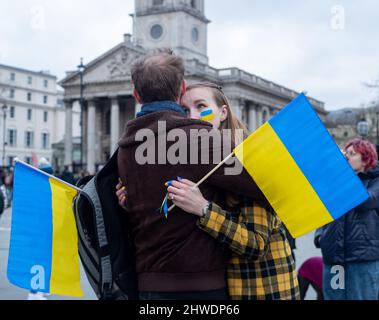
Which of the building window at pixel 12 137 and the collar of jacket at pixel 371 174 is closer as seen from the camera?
the collar of jacket at pixel 371 174

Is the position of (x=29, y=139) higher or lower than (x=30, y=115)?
lower

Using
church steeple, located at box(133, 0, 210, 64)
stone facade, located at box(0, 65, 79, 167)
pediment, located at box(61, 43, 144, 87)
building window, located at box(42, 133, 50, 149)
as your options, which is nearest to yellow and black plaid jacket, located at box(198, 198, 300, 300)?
pediment, located at box(61, 43, 144, 87)

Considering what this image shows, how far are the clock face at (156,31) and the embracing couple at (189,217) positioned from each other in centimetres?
6094

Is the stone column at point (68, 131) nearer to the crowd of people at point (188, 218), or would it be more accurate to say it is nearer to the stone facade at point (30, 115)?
the stone facade at point (30, 115)

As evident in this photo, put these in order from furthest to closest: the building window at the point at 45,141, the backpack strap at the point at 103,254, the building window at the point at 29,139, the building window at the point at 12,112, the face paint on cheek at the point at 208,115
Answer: the building window at the point at 45,141 < the building window at the point at 29,139 < the building window at the point at 12,112 < the face paint on cheek at the point at 208,115 < the backpack strap at the point at 103,254

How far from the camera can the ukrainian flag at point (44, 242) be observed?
278 cm

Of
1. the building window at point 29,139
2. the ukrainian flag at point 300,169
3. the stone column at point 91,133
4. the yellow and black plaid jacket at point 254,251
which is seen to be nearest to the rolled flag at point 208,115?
the ukrainian flag at point 300,169

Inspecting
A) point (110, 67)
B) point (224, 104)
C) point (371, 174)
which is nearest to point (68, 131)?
point (110, 67)

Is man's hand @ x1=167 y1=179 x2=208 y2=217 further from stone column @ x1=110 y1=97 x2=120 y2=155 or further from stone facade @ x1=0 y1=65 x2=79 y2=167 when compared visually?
stone facade @ x1=0 y1=65 x2=79 y2=167

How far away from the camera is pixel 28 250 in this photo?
9.18ft

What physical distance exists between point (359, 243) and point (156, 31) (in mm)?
59742

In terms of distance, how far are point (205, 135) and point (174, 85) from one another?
0.30m

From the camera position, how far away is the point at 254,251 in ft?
8.14

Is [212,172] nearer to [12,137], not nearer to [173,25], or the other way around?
[173,25]
